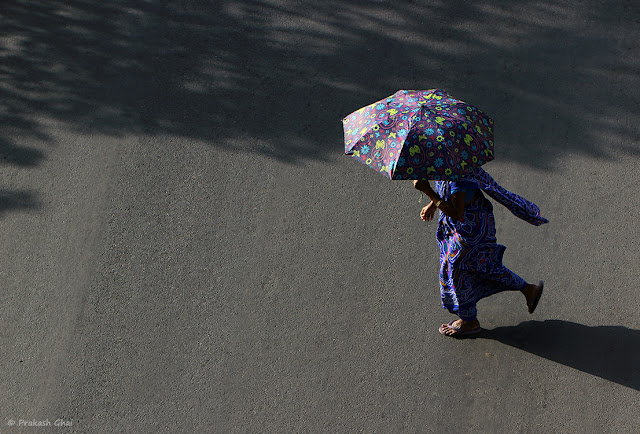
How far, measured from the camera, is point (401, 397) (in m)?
4.33

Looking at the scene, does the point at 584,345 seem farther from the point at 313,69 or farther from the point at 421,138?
the point at 313,69

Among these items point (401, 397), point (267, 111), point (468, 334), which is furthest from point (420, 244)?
point (267, 111)

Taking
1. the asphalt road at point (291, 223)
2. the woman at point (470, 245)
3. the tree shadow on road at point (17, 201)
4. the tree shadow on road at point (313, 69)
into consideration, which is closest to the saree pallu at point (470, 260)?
the woman at point (470, 245)

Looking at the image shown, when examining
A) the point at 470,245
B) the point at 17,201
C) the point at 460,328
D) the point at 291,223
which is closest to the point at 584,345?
the point at 460,328

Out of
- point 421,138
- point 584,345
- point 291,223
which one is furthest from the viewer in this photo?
point 291,223

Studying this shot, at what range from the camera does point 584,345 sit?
438 centimetres

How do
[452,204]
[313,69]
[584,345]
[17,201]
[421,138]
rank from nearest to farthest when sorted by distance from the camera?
[421,138]
[452,204]
[584,345]
[17,201]
[313,69]

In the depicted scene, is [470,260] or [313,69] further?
[313,69]

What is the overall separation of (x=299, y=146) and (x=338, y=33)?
158 cm

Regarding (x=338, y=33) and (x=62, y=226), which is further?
(x=338, y=33)

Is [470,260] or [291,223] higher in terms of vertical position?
[470,260]

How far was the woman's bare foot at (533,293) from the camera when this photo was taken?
4.38 m

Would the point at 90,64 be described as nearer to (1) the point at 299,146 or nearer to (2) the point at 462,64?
(1) the point at 299,146

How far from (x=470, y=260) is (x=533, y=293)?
25.3 inches
